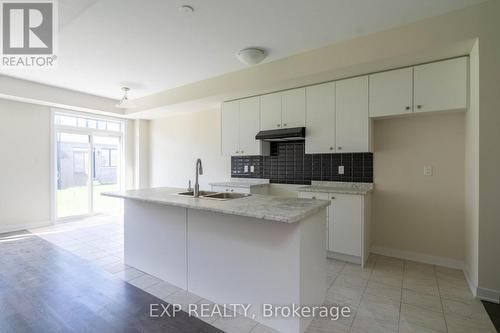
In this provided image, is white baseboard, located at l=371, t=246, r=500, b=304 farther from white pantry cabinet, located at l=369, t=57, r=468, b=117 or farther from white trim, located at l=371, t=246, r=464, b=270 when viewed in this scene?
white pantry cabinet, located at l=369, t=57, r=468, b=117

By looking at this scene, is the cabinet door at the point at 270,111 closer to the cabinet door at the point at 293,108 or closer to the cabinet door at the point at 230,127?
the cabinet door at the point at 293,108

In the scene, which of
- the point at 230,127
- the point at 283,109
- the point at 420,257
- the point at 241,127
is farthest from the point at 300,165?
the point at 420,257

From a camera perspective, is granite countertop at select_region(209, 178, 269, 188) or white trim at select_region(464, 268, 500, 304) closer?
white trim at select_region(464, 268, 500, 304)

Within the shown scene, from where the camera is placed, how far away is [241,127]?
4195 millimetres

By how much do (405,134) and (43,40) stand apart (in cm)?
449

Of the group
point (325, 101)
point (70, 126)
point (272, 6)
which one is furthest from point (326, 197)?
point (70, 126)

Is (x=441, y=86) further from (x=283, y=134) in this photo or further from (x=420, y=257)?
(x=420, y=257)

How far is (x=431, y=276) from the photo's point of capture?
8.89 ft

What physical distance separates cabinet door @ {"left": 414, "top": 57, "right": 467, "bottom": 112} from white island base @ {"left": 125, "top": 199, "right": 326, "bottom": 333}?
70.2 inches

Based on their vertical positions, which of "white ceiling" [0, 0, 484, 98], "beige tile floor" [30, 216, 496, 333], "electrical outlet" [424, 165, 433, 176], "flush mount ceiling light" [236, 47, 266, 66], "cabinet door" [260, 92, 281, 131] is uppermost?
"white ceiling" [0, 0, 484, 98]

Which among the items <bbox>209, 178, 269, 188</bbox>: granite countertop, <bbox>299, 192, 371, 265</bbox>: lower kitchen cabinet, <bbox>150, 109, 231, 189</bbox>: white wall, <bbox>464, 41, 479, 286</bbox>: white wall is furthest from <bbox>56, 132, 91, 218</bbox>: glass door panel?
<bbox>464, 41, 479, 286</bbox>: white wall

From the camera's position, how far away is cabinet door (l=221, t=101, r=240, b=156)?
168 inches

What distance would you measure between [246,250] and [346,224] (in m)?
1.62

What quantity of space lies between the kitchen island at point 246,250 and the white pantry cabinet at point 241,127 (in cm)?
192
